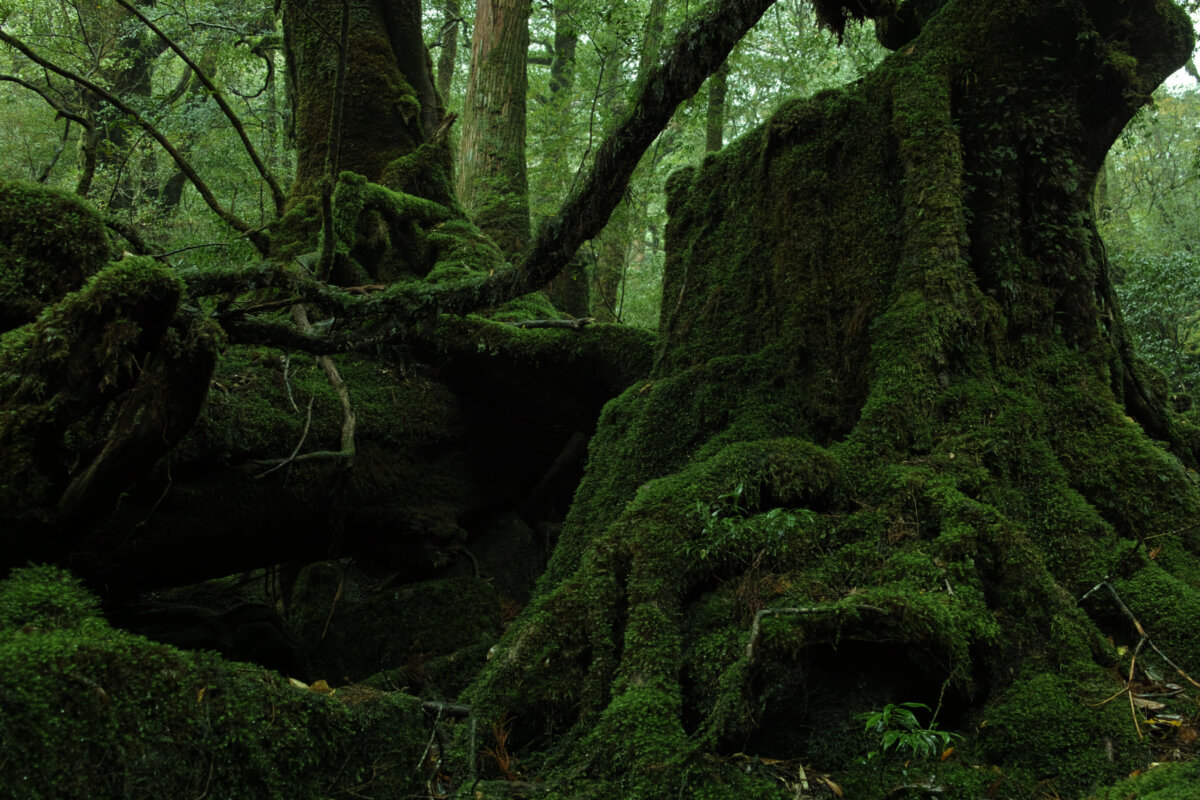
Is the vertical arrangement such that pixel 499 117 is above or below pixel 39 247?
above

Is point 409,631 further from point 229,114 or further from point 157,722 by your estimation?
point 229,114

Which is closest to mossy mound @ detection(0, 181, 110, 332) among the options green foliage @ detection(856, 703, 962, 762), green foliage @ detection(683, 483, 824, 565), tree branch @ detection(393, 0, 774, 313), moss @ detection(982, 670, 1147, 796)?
tree branch @ detection(393, 0, 774, 313)

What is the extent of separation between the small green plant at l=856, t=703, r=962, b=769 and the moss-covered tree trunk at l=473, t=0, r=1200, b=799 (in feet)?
0.30

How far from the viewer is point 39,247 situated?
374 centimetres

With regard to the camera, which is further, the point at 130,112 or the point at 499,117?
the point at 499,117

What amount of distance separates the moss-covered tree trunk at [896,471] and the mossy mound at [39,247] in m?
3.00

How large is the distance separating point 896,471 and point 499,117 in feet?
27.5

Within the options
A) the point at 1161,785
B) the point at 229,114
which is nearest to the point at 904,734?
the point at 1161,785

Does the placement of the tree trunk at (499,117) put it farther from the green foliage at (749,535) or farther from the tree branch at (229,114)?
the green foliage at (749,535)

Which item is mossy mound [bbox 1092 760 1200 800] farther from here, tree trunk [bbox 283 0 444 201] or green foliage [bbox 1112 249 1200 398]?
green foliage [bbox 1112 249 1200 398]

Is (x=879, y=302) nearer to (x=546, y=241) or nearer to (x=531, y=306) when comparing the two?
(x=546, y=241)

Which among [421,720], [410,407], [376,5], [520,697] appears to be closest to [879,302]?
[520,697]

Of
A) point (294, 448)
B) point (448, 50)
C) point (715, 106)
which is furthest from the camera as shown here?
point (448, 50)

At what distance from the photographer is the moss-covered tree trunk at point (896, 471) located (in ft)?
9.66
